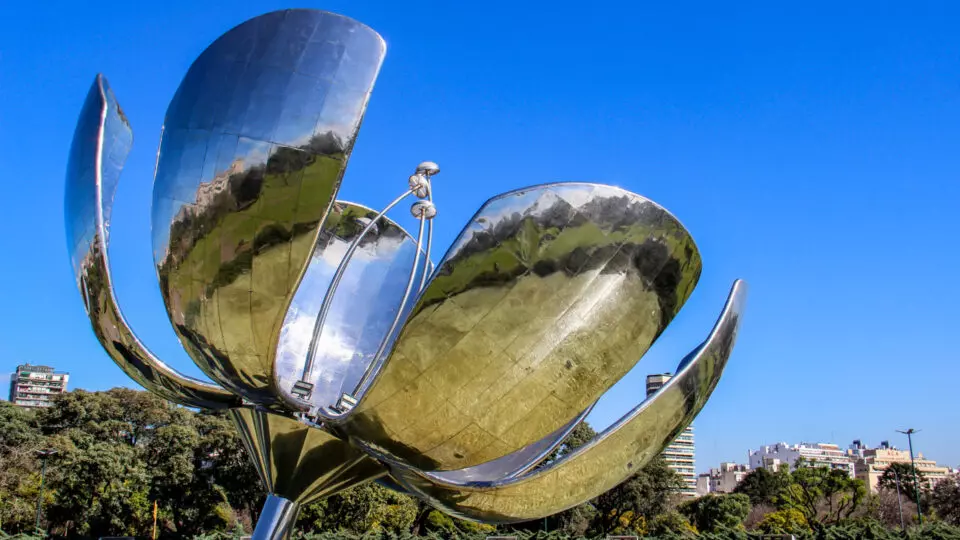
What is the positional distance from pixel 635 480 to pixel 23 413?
37390mm

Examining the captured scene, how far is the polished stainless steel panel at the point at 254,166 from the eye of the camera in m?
4.73

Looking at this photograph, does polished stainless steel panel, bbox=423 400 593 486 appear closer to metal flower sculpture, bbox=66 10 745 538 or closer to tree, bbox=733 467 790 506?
metal flower sculpture, bbox=66 10 745 538

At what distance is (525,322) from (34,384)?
15449 cm

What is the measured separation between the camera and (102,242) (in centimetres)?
561

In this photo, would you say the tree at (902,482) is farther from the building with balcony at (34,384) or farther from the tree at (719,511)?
the building with balcony at (34,384)

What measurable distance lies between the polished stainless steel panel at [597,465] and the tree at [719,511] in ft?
132

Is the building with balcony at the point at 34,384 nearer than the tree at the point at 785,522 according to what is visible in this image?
No

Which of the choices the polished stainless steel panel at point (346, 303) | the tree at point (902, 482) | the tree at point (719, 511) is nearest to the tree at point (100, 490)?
the polished stainless steel panel at point (346, 303)

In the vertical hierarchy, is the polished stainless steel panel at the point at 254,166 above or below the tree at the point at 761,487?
below

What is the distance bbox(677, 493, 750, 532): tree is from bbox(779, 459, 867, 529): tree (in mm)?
4448

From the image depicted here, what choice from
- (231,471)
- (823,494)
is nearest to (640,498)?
(823,494)

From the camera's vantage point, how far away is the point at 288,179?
185 inches

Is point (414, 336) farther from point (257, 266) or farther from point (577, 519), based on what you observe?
point (577, 519)

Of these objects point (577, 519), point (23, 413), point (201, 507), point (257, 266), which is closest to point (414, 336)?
point (257, 266)
